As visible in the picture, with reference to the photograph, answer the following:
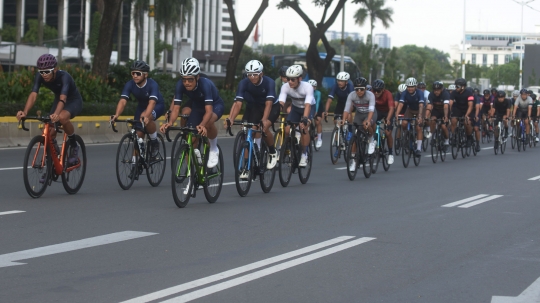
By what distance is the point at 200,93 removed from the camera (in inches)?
440

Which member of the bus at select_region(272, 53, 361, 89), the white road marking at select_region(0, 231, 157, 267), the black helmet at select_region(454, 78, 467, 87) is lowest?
the white road marking at select_region(0, 231, 157, 267)

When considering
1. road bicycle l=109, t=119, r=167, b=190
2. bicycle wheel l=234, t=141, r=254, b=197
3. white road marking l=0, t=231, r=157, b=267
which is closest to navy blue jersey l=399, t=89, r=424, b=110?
road bicycle l=109, t=119, r=167, b=190

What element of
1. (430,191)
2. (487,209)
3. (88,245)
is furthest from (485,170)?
Result: (88,245)

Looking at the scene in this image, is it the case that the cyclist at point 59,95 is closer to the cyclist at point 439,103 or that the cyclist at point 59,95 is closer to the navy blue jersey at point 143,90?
the navy blue jersey at point 143,90

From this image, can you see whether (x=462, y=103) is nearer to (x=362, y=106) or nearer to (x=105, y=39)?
(x=362, y=106)

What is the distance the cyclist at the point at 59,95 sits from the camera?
11055 mm

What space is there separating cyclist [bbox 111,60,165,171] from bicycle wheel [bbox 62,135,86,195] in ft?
1.94

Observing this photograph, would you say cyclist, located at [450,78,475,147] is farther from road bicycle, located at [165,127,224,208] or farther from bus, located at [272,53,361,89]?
bus, located at [272,53,361,89]

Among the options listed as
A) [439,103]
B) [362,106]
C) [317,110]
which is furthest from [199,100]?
[439,103]

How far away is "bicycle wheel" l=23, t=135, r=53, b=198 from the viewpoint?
35.9ft

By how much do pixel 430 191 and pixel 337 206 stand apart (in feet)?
9.33

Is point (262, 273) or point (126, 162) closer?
point (262, 273)

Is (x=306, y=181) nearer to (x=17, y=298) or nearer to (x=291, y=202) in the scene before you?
(x=291, y=202)

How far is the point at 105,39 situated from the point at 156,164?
51.7 feet
